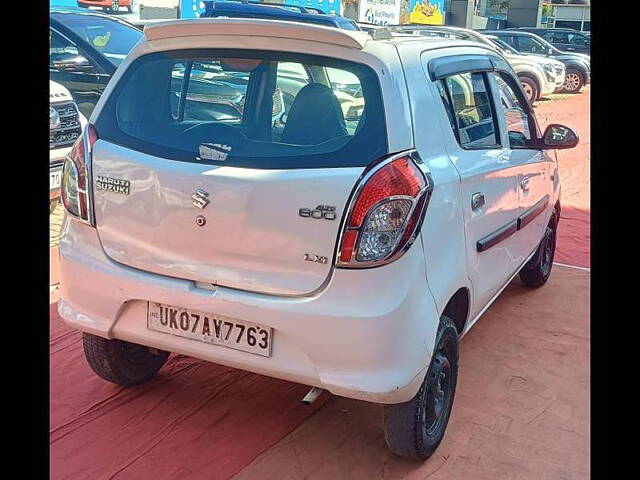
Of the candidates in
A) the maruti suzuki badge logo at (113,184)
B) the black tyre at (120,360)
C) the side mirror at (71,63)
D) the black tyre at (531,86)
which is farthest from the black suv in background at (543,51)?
the maruti suzuki badge logo at (113,184)

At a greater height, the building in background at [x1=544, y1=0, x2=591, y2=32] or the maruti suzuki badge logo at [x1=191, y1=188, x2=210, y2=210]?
the building in background at [x1=544, y1=0, x2=591, y2=32]

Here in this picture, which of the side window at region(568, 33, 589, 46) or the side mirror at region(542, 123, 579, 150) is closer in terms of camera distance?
the side mirror at region(542, 123, 579, 150)

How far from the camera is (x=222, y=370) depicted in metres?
3.67

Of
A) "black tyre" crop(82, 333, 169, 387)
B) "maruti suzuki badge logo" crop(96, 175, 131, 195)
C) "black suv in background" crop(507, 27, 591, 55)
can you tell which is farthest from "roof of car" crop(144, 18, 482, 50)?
"black suv in background" crop(507, 27, 591, 55)

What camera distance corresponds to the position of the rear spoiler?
2.55 meters

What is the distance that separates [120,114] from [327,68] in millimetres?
926

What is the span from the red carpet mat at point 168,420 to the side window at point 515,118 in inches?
74.2

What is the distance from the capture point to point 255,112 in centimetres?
330

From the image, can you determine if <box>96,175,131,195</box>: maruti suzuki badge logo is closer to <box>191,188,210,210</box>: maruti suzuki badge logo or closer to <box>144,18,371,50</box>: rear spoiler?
<box>191,188,210,210</box>: maruti suzuki badge logo

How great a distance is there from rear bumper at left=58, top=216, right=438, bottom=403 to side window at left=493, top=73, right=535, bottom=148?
5.57 feet

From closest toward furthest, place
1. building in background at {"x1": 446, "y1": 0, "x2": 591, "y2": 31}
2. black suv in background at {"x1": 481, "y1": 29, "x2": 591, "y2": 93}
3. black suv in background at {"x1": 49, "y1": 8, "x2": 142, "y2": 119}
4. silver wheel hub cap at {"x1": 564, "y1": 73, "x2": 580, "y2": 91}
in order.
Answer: black suv in background at {"x1": 49, "y1": 8, "x2": 142, "y2": 119}, black suv in background at {"x1": 481, "y1": 29, "x2": 591, "y2": 93}, silver wheel hub cap at {"x1": 564, "y1": 73, "x2": 580, "y2": 91}, building in background at {"x1": 446, "y1": 0, "x2": 591, "y2": 31}

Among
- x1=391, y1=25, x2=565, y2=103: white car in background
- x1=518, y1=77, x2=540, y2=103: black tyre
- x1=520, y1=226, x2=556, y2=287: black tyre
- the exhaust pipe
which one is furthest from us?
x1=518, y1=77, x2=540, y2=103: black tyre
